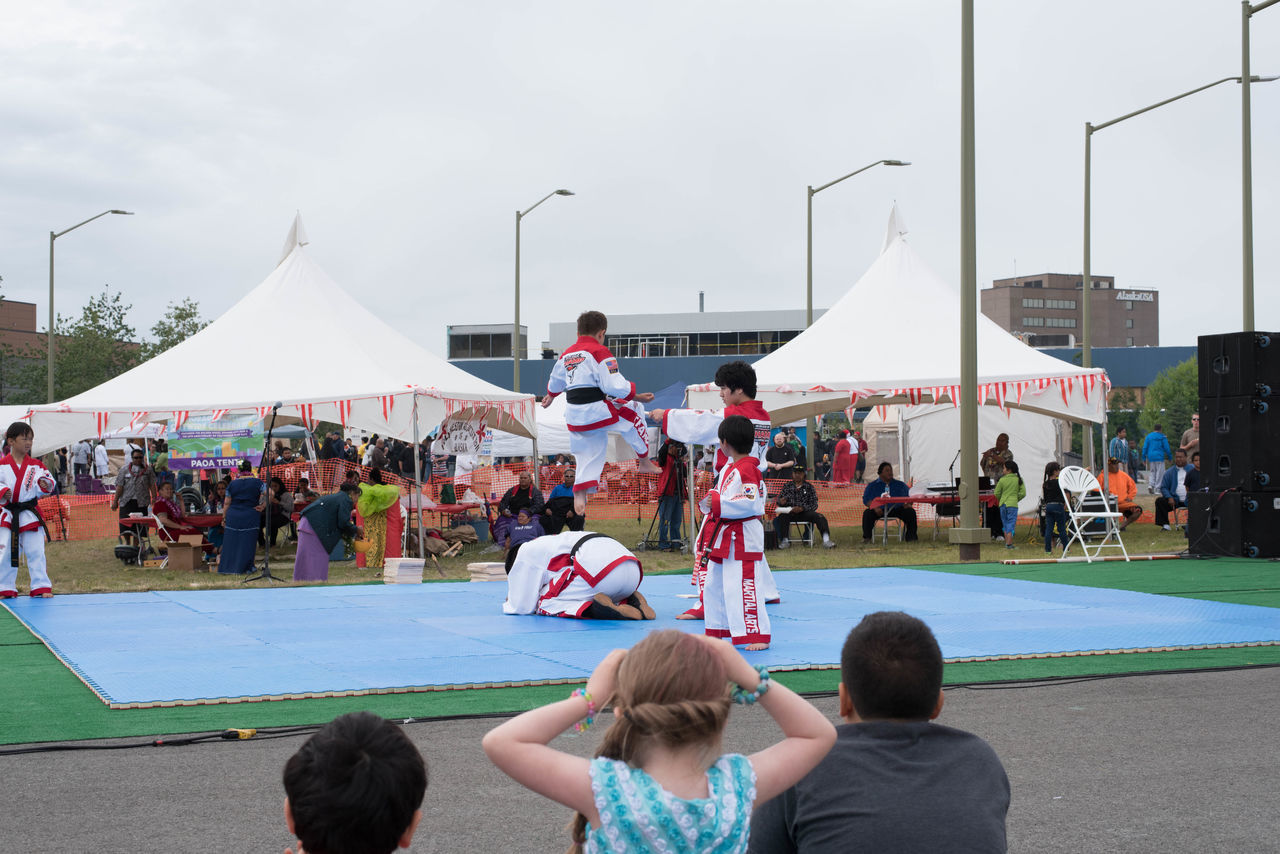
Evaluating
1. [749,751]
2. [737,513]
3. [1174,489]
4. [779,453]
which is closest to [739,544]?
[737,513]

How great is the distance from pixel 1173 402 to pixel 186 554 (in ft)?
137

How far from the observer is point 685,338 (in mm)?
76688

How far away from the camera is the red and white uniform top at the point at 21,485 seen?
12125mm

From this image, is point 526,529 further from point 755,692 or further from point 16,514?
point 755,692

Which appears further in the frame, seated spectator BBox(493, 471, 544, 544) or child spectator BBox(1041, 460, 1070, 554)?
child spectator BBox(1041, 460, 1070, 554)

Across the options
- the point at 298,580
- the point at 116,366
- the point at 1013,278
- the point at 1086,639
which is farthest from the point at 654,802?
the point at 1013,278

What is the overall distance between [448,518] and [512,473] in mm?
4778

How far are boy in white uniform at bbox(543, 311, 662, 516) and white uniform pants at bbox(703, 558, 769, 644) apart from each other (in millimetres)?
1437

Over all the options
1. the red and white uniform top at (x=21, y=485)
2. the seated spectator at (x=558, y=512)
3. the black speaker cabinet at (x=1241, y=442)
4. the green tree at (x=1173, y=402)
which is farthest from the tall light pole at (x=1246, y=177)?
the green tree at (x=1173, y=402)

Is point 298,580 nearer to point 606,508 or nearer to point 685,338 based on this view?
point 606,508

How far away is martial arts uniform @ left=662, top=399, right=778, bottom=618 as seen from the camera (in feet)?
30.9

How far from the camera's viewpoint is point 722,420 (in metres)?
9.34

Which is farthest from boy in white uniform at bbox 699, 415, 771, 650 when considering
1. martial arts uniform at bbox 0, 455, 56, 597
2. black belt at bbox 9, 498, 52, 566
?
black belt at bbox 9, 498, 52, 566

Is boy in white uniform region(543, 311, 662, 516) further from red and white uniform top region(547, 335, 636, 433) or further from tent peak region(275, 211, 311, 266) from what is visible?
tent peak region(275, 211, 311, 266)
